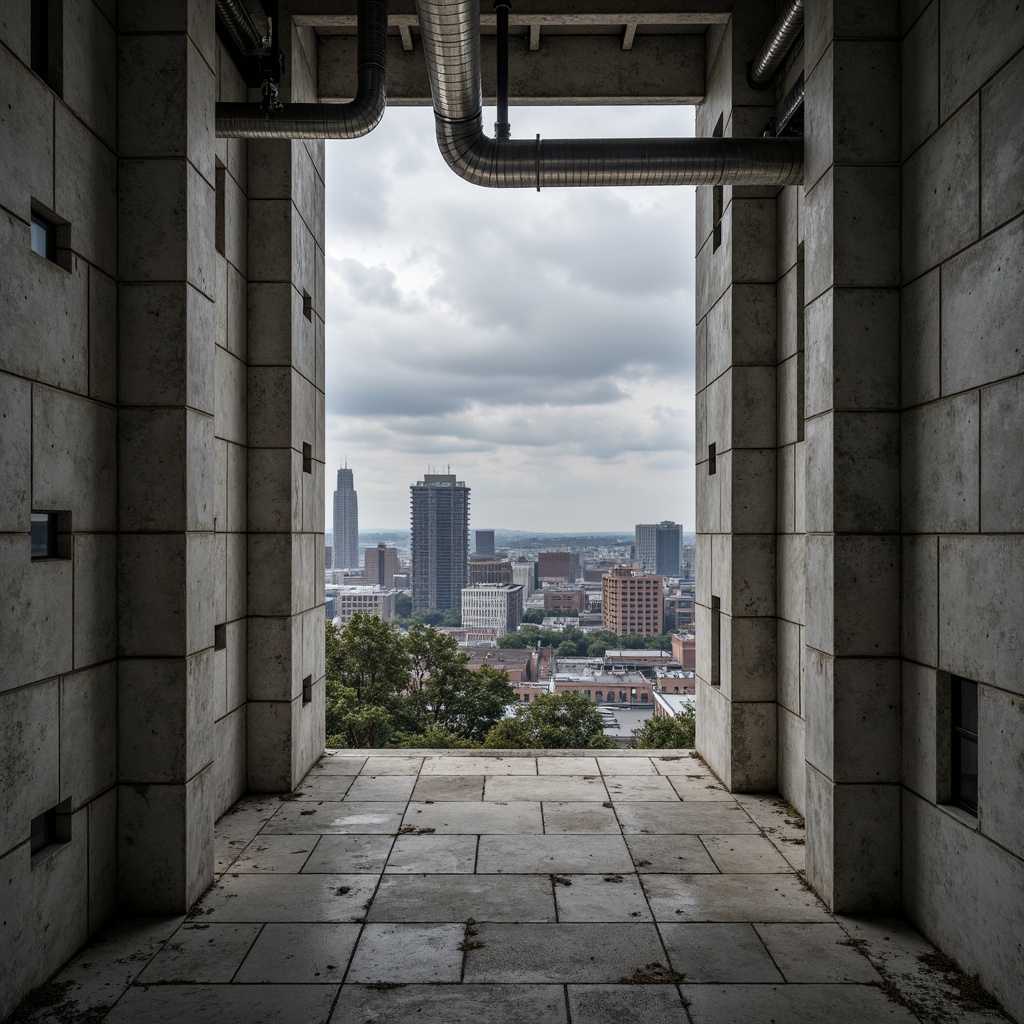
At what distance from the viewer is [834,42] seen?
512 centimetres

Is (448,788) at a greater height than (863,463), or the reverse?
(863,463)

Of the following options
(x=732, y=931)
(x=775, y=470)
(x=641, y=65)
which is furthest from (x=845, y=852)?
(x=641, y=65)

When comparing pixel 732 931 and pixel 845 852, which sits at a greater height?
pixel 845 852

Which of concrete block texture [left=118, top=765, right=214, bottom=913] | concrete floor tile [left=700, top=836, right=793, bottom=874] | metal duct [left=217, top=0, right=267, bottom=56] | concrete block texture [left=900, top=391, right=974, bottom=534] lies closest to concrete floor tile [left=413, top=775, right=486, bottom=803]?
concrete floor tile [left=700, top=836, right=793, bottom=874]

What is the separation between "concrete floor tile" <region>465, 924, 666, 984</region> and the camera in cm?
427

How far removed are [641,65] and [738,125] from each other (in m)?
1.79

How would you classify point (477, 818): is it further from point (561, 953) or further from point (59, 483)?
point (59, 483)

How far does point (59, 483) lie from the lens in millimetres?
4375

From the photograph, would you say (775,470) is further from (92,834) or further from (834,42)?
(92,834)

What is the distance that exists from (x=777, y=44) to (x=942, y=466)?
4.34m

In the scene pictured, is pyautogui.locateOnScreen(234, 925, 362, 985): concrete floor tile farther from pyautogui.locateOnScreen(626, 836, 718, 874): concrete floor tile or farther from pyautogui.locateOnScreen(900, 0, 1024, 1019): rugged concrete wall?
pyautogui.locateOnScreen(900, 0, 1024, 1019): rugged concrete wall

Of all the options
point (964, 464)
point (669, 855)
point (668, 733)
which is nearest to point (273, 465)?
point (669, 855)

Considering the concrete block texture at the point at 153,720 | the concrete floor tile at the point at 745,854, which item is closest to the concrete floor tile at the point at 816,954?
the concrete floor tile at the point at 745,854

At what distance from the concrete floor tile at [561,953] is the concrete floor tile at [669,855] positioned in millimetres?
954
